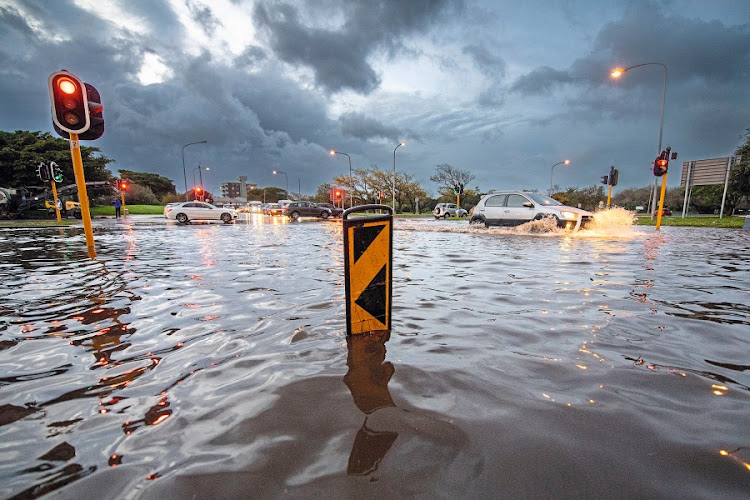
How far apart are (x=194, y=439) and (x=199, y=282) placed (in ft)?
10.8

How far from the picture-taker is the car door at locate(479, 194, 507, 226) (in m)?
13.3

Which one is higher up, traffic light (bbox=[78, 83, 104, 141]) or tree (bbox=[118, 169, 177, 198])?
tree (bbox=[118, 169, 177, 198])

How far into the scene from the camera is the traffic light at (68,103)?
5.27m

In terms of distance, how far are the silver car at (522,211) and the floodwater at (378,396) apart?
832 cm

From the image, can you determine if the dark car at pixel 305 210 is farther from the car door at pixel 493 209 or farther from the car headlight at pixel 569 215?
the car headlight at pixel 569 215

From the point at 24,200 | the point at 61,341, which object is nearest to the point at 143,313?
the point at 61,341

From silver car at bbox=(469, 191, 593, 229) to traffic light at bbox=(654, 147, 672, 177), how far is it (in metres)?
5.57

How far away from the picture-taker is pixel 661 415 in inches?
60.7

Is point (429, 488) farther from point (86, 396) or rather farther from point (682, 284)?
point (682, 284)

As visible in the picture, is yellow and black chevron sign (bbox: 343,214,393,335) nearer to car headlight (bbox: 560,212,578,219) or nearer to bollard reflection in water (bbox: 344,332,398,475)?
bollard reflection in water (bbox: 344,332,398,475)

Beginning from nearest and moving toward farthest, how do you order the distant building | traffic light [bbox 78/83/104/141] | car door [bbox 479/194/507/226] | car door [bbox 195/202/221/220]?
traffic light [bbox 78/83/104/141] → car door [bbox 479/194/507/226] → car door [bbox 195/202/221/220] → the distant building

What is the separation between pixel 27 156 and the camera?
29.2m

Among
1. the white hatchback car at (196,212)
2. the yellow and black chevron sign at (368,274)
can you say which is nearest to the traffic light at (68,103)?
the yellow and black chevron sign at (368,274)

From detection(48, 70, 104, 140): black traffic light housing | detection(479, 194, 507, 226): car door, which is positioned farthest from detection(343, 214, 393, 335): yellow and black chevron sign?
detection(479, 194, 507, 226): car door
